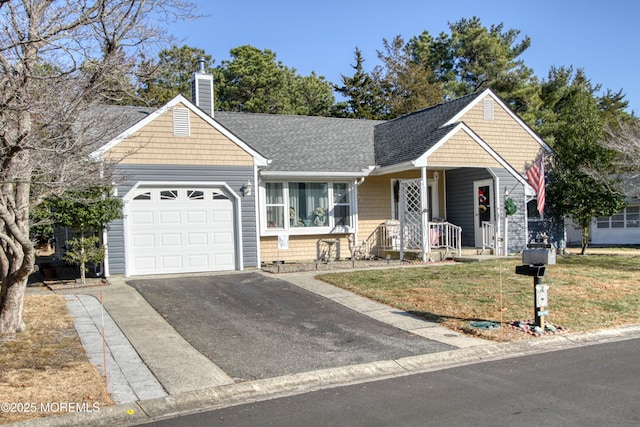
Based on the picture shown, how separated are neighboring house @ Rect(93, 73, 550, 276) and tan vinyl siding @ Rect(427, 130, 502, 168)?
0.04 meters

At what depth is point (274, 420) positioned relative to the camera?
566 cm

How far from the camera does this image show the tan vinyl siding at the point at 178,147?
14.6 m

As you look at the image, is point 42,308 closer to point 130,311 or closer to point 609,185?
point 130,311

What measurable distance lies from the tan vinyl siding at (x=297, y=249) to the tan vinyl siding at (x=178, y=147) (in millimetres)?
3025

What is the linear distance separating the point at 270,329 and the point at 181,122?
762 centimetres

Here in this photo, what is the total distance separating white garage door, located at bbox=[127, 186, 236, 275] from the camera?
48.4 feet

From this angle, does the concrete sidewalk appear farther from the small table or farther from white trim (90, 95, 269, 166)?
the small table

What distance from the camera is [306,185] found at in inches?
715

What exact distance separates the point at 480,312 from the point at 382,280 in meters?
3.50

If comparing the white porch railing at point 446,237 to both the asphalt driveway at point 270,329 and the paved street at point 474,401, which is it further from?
the paved street at point 474,401

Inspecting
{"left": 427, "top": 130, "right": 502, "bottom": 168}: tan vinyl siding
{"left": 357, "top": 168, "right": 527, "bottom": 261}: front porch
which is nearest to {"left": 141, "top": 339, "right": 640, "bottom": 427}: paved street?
{"left": 357, "top": 168, "right": 527, "bottom": 261}: front porch

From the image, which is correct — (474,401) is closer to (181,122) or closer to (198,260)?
(198,260)

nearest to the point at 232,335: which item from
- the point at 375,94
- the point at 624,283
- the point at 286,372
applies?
the point at 286,372

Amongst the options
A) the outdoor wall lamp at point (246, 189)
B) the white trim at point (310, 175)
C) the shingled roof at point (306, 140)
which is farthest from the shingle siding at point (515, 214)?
the outdoor wall lamp at point (246, 189)
